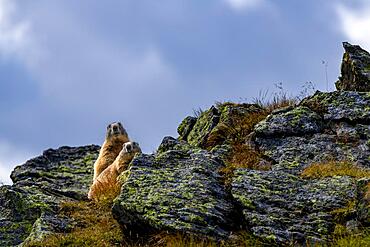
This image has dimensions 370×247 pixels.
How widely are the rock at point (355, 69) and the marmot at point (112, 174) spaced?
18.5 ft

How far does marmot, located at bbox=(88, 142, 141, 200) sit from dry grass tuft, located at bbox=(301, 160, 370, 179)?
4871 millimetres

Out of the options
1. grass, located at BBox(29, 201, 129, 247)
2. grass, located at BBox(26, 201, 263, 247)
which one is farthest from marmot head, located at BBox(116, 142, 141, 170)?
grass, located at BBox(29, 201, 129, 247)

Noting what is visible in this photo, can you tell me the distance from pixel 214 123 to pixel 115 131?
185 inches

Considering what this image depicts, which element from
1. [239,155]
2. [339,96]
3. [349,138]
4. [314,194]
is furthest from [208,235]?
[339,96]

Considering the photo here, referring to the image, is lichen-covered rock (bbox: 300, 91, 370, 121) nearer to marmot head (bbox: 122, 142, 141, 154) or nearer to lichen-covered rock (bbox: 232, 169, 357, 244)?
lichen-covered rock (bbox: 232, 169, 357, 244)

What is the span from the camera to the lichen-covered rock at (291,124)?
16.5 metres

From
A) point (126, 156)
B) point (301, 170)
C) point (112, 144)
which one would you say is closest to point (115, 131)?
point (112, 144)

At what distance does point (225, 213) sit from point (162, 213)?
1.01m

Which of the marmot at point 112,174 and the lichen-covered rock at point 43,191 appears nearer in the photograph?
the lichen-covered rock at point 43,191

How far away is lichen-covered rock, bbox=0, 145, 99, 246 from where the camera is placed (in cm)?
1573

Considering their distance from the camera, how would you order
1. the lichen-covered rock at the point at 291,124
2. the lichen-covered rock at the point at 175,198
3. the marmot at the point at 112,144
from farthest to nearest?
the marmot at the point at 112,144 → the lichen-covered rock at the point at 291,124 → the lichen-covered rock at the point at 175,198

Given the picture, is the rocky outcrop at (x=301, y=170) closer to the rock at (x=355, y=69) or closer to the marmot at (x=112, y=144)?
the rock at (x=355, y=69)

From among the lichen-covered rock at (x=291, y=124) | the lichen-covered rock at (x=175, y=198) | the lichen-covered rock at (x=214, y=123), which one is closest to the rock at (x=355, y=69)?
the lichen-covered rock at (x=291, y=124)

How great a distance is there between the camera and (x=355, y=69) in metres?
19.0
